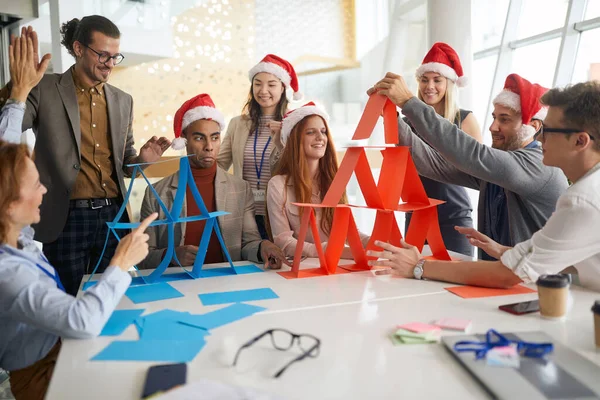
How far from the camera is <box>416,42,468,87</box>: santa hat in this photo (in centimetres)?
308

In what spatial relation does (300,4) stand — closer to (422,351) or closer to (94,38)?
(94,38)

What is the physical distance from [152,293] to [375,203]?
0.96 meters

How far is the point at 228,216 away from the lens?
262 cm

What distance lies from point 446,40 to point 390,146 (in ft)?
10.3

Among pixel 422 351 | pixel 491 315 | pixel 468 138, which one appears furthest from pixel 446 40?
pixel 422 351

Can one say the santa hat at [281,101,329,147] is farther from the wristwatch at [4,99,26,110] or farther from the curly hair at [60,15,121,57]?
the wristwatch at [4,99,26,110]

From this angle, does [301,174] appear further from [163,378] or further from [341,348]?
[163,378]

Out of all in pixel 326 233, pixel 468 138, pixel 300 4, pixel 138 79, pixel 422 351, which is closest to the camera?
pixel 422 351

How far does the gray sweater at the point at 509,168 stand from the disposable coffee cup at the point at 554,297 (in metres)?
0.78

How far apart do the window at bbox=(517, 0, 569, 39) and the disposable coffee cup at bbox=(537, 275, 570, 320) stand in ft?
12.9

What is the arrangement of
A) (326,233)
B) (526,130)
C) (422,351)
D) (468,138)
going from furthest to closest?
1. (326,233)
2. (526,130)
3. (468,138)
4. (422,351)

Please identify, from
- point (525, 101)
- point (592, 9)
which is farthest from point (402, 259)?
point (592, 9)

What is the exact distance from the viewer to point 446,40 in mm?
4996

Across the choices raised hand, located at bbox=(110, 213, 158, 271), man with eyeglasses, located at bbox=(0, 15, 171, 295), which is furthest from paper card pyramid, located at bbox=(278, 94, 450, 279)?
man with eyeglasses, located at bbox=(0, 15, 171, 295)
